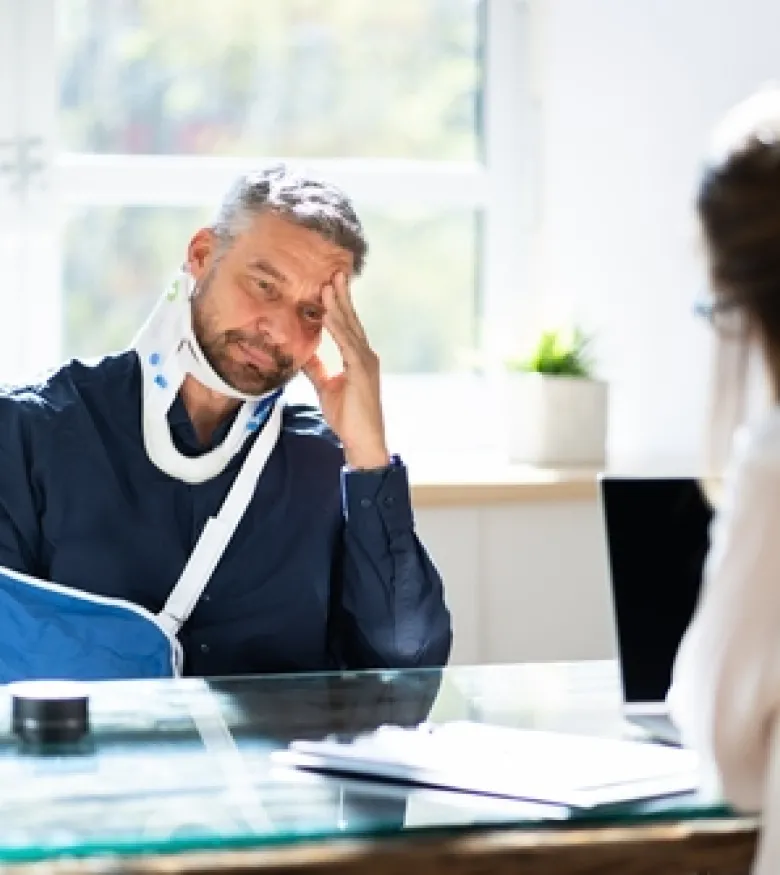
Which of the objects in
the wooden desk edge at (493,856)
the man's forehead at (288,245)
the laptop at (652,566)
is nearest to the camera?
the wooden desk edge at (493,856)

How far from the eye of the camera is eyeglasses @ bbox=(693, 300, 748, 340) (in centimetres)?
140

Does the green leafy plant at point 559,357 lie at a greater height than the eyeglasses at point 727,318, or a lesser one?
greater

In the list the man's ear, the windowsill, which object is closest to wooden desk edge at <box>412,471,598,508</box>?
the windowsill

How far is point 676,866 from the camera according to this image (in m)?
1.60

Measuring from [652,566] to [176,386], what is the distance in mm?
726

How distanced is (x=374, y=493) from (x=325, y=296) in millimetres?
277

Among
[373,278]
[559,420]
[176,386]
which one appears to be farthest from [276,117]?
[176,386]

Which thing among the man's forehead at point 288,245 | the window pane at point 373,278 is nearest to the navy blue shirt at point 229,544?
the man's forehead at point 288,245

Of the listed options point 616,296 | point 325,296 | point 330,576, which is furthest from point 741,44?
point 330,576

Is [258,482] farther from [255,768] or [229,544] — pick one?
[255,768]

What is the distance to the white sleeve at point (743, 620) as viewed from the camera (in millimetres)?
1361

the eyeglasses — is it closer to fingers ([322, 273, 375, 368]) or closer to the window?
fingers ([322, 273, 375, 368])

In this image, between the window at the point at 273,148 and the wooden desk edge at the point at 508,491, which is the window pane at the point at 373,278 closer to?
the window at the point at 273,148

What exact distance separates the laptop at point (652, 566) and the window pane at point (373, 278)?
1670 mm
